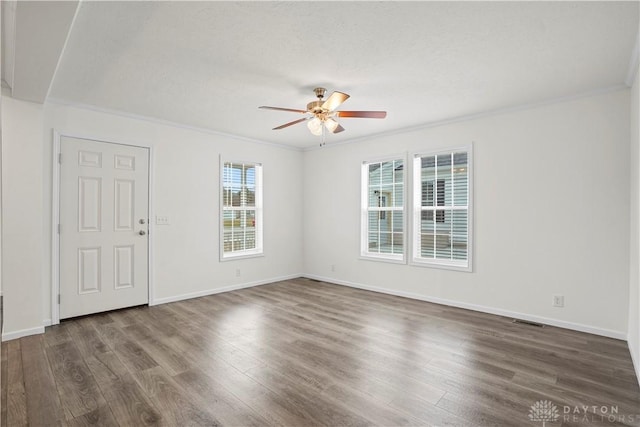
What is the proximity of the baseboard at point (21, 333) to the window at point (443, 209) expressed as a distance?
4468 millimetres

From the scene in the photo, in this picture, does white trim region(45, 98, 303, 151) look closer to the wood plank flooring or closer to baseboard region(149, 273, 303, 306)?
baseboard region(149, 273, 303, 306)

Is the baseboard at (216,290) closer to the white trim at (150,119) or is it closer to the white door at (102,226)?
the white door at (102,226)

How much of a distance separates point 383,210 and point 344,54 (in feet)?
10.2

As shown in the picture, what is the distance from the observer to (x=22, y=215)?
3.76 m

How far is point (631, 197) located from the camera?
3.56 meters

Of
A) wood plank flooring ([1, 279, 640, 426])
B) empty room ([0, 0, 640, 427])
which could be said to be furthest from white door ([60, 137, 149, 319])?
wood plank flooring ([1, 279, 640, 426])

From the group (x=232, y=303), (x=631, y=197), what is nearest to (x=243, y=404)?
(x=232, y=303)

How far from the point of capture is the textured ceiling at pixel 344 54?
2510 mm

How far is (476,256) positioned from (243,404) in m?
3.33

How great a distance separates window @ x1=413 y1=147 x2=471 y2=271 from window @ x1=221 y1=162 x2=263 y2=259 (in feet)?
8.43

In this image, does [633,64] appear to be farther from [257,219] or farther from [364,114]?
[257,219]

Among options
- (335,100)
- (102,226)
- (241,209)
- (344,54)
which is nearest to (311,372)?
(335,100)

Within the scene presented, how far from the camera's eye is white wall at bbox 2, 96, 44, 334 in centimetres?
369

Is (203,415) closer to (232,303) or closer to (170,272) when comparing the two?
(232,303)
